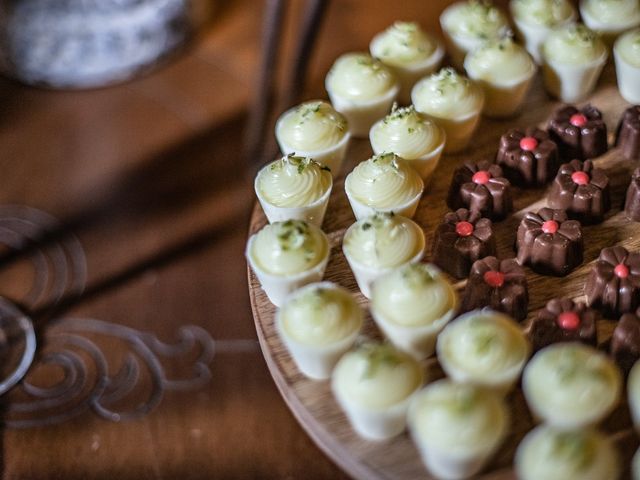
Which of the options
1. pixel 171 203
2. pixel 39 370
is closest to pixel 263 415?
pixel 39 370

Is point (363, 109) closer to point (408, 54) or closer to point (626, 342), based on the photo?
point (408, 54)

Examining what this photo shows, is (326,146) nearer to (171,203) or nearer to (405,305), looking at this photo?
(405,305)

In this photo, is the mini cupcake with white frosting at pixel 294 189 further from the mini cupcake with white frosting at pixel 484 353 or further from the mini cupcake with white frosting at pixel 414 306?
the mini cupcake with white frosting at pixel 484 353

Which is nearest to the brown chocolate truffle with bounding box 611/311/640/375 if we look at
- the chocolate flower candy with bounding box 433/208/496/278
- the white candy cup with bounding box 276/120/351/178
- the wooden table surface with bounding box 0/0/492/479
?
the chocolate flower candy with bounding box 433/208/496/278

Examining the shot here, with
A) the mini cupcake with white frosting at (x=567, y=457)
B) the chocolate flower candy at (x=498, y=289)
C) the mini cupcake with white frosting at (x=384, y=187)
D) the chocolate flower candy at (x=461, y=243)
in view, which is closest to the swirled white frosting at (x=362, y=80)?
the mini cupcake with white frosting at (x=384, y=187)

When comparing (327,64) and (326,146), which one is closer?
(326,146)

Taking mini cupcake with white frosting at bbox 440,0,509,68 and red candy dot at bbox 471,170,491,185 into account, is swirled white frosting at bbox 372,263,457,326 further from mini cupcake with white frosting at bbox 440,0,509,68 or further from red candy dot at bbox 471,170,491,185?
mini cupcake with white frosting at bbox 440,0,509,68
